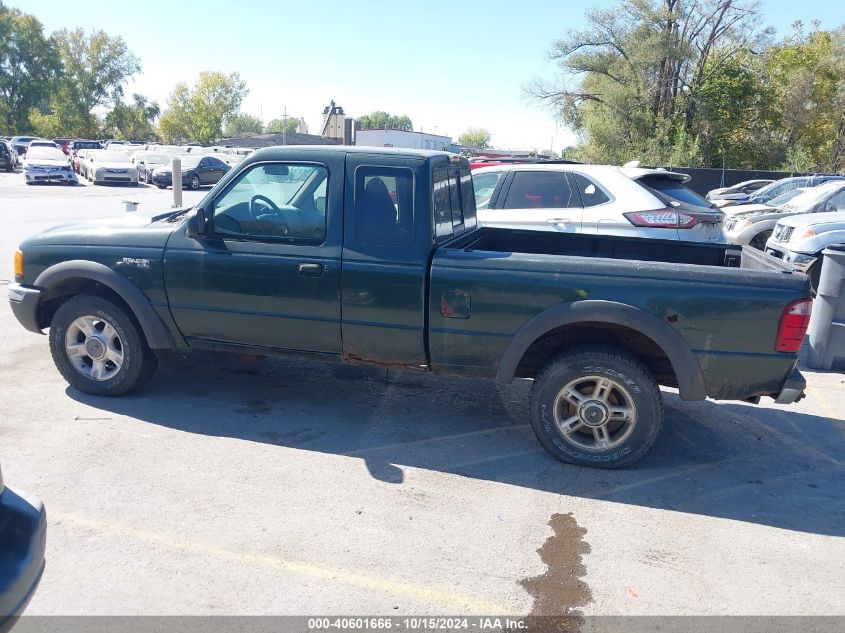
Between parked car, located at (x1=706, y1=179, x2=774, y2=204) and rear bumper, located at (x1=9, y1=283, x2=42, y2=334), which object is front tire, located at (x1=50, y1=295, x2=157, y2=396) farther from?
parked car, located at (x1=706, y1=179, x2=774, y2=204)

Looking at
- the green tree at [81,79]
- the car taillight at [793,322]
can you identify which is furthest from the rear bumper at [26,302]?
the green tree at [81,79]

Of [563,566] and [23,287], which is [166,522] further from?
[23,287]

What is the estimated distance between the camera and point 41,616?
3061 millimetres

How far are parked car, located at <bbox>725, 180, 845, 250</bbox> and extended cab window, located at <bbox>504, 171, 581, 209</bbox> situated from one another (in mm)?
5054

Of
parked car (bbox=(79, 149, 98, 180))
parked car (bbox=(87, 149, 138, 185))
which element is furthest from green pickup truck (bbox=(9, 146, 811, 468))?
parked car (bbox=(79, 149, 98, 180))

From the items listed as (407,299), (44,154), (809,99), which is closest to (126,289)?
(407,299)

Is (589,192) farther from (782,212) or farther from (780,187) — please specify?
(780,187)

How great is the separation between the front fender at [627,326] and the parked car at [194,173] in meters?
29.2

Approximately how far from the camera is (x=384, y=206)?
484cm

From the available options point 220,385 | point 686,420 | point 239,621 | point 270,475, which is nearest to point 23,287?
point 220,385

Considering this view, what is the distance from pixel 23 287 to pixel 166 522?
265 cm

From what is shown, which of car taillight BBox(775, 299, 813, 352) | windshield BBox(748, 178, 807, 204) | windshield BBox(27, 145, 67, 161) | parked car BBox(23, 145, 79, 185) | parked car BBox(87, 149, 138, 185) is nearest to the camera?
car taillight BBox(775, 299, 813, 352)

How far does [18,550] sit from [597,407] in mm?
3290

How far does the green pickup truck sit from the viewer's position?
437 centimetres
